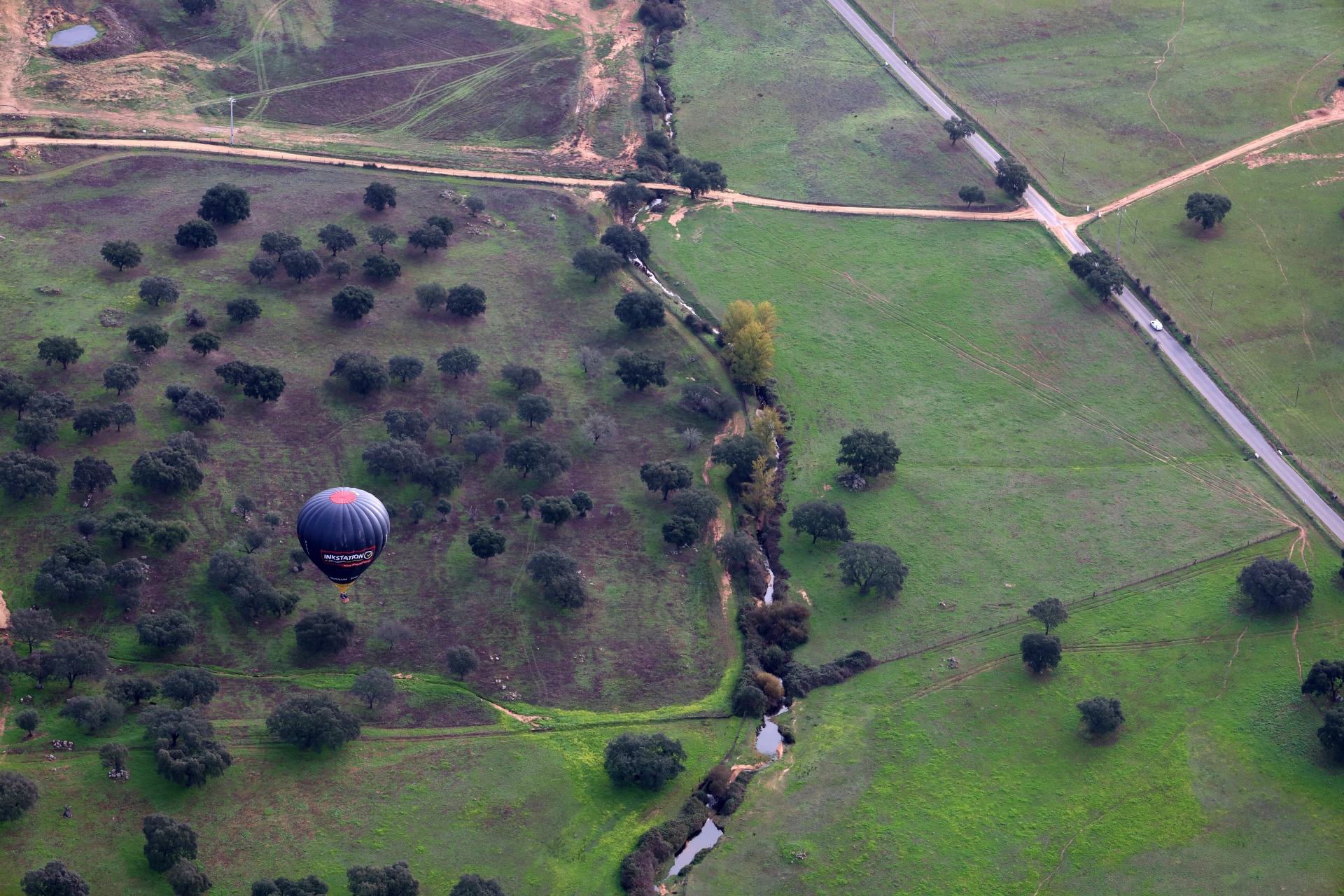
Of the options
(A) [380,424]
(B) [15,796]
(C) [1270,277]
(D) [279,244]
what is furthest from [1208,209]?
(B) [15,796]

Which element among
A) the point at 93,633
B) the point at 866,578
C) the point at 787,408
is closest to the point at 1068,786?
the point at 866,578

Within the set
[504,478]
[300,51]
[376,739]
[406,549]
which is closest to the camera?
[376,739]

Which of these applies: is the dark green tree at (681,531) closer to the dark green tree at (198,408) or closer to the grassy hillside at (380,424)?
the grassy hillside at (380,424)

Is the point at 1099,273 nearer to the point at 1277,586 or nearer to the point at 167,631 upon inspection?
the point at 1277,586

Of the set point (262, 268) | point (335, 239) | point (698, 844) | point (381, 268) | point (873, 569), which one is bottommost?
point (698, 844)

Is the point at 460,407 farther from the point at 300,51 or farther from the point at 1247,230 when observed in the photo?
the point at 1247,230

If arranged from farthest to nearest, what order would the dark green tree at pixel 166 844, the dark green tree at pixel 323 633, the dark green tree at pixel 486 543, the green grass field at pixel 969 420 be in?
the green grass field at pixel 969 420 → the dark green tree at pixel 486 543 → the dark green tree at pixel 323 633 → the dark green tree at pixel 166 844

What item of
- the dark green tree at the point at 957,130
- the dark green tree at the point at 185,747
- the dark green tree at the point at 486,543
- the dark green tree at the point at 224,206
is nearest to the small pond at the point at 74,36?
the dark green tree at the point at 224,206
